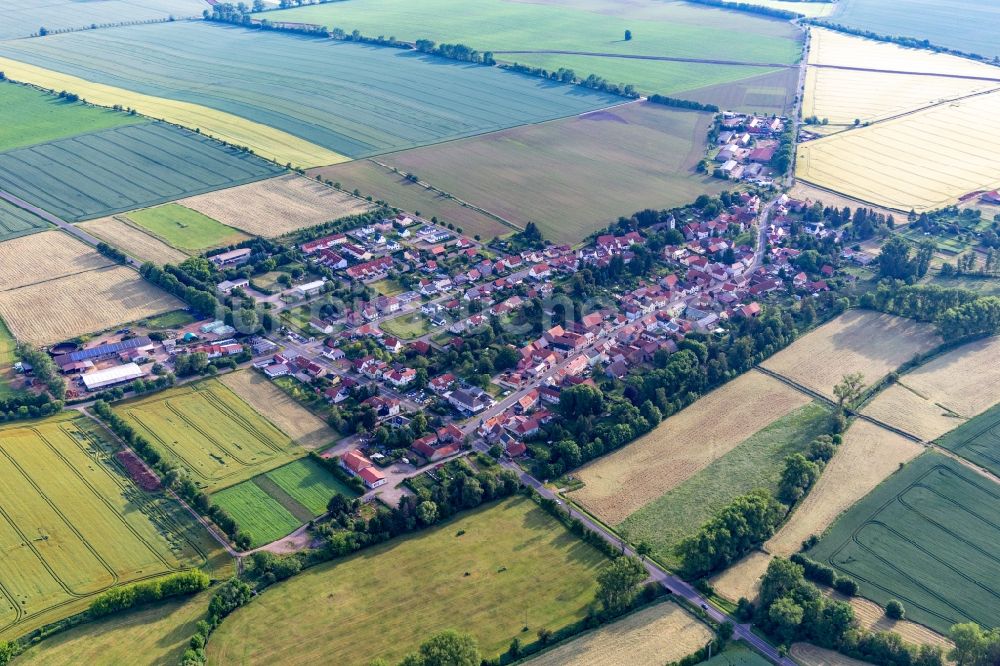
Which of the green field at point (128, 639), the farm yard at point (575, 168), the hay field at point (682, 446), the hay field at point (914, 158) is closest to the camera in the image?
the green field at point (128, 639)

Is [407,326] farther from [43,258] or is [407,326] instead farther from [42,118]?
[42,118]

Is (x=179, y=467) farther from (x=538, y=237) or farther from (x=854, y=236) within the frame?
(x=854, y=236)

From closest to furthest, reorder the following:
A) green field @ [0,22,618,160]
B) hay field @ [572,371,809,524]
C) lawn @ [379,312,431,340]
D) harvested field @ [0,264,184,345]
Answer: hay field @ [572,371,809,524] < harvested field @ [0,264,184,345] < lawn @ [379,312,431,340] < green field @ [0,22,618,160]

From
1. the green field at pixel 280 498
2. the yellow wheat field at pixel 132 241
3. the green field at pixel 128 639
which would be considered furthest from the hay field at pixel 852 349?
the yellow wheat field at pixel 132 241

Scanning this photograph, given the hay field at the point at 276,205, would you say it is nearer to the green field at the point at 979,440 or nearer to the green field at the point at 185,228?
the green field at the point at 185,228

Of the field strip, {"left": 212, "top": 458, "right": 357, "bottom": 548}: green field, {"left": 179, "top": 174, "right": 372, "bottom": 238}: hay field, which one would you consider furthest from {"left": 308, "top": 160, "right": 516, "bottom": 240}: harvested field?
{"left": 212, "top": 458, "right": 357, "bottom": 548}: green field

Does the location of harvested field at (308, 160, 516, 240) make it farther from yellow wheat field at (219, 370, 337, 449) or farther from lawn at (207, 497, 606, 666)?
lawn at (207, 497, 606, 666)

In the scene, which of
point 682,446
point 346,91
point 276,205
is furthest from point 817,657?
point 346,91
